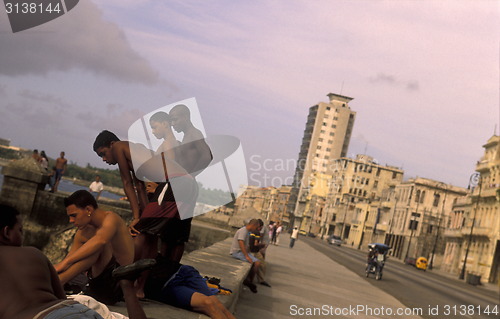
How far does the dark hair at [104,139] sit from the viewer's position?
5645mm

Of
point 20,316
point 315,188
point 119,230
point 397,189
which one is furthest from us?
point 315,188

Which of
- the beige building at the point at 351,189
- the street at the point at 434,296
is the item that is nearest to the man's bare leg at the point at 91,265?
the street at the point at 434,296

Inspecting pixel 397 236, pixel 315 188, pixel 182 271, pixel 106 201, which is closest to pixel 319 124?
pixel 315 188

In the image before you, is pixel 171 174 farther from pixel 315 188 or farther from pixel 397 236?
pixel 315 188

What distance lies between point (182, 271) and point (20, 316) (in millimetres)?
3079

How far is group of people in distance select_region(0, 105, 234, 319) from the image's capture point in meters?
5.16

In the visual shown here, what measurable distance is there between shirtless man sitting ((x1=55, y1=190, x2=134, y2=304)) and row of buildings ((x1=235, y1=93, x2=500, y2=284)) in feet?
9.34

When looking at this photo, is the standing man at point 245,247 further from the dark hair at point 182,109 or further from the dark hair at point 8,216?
the dark hair at point 8,216

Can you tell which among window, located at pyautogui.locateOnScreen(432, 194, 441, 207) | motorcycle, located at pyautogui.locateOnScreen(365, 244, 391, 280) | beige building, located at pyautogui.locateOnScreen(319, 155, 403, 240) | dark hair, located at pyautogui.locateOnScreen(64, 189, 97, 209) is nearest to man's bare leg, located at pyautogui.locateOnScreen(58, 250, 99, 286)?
dark hair, located at pyautogui.locateOnScreen(64, 189, 97, 209)

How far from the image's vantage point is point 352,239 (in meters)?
134

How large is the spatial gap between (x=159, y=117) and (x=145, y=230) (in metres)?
0.96

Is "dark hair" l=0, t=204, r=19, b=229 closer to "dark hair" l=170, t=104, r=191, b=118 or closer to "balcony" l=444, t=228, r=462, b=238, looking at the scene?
"dark hair" l=170, t=104, r=191, b=118

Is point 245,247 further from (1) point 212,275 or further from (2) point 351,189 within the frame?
(2) point 351,189

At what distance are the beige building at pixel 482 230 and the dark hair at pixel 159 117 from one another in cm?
5508
